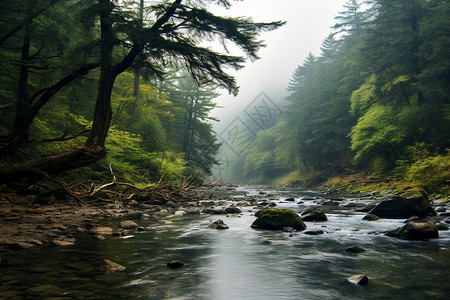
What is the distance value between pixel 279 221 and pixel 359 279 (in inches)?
156

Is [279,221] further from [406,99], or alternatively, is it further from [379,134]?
[406,99]

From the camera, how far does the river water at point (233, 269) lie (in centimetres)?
296

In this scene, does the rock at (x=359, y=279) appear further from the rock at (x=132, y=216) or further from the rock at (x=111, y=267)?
the rock at (x=132, y=216)

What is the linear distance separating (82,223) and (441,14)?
26.0 metres

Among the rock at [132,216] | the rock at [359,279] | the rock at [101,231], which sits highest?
the rock at [359,279]

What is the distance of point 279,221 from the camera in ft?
23.6

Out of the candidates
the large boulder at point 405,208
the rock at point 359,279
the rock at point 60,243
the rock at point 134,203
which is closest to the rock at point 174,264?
the rock at point 60,243

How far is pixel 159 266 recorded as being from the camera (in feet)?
12.8

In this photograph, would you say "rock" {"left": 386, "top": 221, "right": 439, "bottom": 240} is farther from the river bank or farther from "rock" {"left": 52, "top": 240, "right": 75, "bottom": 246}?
"rock" {"left": 52, "top": 240, "right": 75, "bottom": 246}

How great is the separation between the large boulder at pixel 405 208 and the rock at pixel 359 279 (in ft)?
20.7

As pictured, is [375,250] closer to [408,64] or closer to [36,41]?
[36,41]

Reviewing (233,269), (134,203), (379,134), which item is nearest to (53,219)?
(134,203)

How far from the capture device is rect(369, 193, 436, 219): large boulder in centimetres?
841

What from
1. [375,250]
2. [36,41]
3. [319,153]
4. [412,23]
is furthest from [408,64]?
[36,41]
